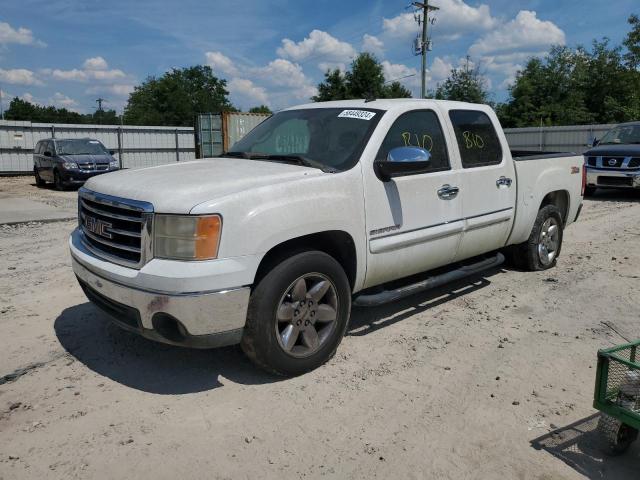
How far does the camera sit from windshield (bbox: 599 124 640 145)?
1362cm

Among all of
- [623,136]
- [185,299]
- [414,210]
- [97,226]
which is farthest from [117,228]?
[623,136]

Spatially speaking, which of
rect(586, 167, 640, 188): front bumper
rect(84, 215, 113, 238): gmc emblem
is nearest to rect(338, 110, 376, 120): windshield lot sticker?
rect(84, 215, 113, 238): gmc emblem

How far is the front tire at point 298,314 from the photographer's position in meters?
3.38

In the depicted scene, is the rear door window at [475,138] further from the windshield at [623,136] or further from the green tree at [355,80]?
the green tree at [355,80]

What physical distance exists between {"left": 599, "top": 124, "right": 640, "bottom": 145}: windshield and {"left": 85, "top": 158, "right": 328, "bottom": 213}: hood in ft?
41.3

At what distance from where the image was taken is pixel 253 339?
134 inches

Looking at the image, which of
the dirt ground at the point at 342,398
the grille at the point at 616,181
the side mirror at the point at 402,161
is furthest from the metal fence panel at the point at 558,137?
the side mirror at the point at 402,161

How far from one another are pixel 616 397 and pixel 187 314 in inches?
92.8

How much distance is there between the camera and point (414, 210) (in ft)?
14.2

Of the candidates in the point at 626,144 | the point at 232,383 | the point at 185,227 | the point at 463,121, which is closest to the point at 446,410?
the point at 232,383

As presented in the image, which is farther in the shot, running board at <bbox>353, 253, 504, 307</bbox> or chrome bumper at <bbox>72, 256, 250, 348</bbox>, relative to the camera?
running board at <bbox>353, 253, 504, 307</bbox>

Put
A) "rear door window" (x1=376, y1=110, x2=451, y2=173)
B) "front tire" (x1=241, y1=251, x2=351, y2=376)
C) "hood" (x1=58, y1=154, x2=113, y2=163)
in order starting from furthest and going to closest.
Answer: "hood" (x1=58, y1=154, x2=113, y2=163) < "rear door window" (x1=376, y1=110, x2=451, y2=173) < "front tire" (x1=241, y1=251, x2=351, y2=376)

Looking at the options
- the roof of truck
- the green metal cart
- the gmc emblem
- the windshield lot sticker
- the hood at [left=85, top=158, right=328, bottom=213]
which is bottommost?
the green metal cart

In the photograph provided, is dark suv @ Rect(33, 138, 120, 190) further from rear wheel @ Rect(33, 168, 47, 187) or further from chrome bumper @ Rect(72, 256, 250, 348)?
chrome bumper @ Rect(72, 256, 250, 348)
